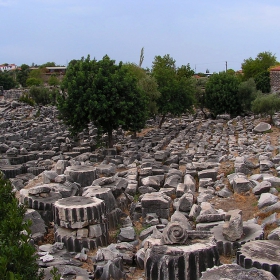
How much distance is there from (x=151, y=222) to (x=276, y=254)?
4064 millimetres

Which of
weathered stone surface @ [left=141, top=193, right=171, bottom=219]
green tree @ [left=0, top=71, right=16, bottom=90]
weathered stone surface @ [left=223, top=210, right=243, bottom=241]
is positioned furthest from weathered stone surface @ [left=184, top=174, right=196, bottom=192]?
green tree @ [left=0, top=71, right=16, bottom=90]

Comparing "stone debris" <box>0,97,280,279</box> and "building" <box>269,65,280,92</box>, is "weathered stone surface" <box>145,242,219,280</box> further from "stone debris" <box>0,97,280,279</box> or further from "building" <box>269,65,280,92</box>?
"building" <box>269,65,280,92</box>

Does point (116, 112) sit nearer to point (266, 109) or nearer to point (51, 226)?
point (51, 226)

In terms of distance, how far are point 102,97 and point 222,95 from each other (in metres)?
19.4

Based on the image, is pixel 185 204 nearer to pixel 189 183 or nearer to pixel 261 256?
pixel 189 183

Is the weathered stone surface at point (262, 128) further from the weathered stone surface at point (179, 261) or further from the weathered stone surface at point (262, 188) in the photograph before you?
the weathered stone surface at point (179, 261)

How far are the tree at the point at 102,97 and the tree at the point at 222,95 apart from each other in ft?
55.9

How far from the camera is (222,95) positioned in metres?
36.8

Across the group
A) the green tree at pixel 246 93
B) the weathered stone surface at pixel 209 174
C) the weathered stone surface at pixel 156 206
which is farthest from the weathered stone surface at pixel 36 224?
the green tree at pixel 246 93

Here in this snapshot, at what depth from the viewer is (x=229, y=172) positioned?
14086mm

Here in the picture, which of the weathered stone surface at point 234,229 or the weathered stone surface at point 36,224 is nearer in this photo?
the weathered stone surface at point 234,229

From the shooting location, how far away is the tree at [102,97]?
1986 cm

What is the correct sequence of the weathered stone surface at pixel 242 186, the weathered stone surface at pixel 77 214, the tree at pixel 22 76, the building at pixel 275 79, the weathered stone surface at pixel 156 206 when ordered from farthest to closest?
the tree at pixel 22 76 < the building at pixel 275 79 < the weathered stone surface at pixel 242 186 < the weathered stone surface at pixel 156 206 < the weathered stone surface at pixel 77 214

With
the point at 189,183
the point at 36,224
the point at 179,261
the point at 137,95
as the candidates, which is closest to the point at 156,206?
the point at 189,183
